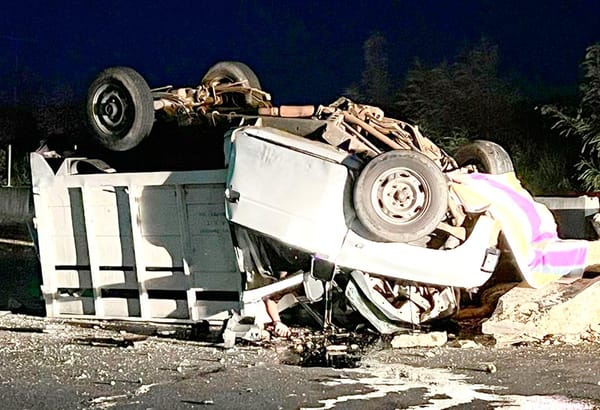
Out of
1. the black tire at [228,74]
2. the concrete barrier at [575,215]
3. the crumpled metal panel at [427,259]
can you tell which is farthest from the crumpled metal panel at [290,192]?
the concrete barrier at [575,215]

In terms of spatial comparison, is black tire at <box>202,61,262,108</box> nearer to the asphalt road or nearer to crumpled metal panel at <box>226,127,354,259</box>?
crumpled metal panel at <box>226,127,354,259</box>

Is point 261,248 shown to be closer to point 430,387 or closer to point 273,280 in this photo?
point 273,280

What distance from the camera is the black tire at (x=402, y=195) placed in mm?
6277

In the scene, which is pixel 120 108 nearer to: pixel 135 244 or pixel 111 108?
pixel 111 108

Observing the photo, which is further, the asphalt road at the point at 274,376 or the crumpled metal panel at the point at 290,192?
the crumpled metal panel at the point at 290,192

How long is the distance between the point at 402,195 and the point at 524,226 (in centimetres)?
113

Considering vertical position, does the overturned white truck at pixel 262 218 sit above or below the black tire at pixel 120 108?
below

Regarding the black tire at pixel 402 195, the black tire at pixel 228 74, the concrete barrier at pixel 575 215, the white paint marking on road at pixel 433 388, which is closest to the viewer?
the white paint marking on road at pixel 433 388

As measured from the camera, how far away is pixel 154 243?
7.52 meters

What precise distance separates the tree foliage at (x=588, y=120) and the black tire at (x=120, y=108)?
666 centimetres

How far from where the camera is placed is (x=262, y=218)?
21.7 feet

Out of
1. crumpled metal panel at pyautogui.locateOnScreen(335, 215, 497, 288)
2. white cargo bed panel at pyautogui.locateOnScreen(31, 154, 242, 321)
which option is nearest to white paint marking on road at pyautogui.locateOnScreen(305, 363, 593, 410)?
crumpled metal panel at pyautogui.locateOnScreen(335, 215, 497, 288)

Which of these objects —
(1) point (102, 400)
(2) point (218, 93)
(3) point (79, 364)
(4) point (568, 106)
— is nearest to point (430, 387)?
(1) point (102, 400)

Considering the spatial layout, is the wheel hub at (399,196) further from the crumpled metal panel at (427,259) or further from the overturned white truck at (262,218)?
the crumpled metal panel at (427,259)
